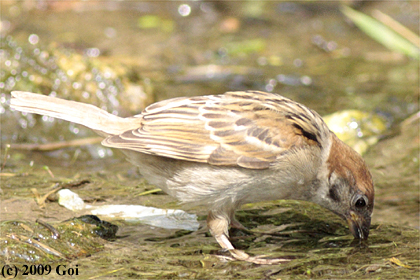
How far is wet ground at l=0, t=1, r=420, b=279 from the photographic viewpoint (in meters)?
4.05

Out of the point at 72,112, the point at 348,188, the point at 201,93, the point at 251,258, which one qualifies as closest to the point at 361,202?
the point at 348,188

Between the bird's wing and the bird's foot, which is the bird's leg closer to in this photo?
the bird's foot

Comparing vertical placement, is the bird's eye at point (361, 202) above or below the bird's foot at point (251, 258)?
above

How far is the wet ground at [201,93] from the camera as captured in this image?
4.05 m

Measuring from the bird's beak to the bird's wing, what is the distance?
0.66 m

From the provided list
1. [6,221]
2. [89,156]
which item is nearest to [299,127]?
[6,221]

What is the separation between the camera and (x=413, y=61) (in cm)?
925

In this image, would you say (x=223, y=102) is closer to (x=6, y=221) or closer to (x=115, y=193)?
(x=115, y=193)

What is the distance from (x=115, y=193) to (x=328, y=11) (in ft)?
25.4

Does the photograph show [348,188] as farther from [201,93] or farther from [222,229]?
[201,93]

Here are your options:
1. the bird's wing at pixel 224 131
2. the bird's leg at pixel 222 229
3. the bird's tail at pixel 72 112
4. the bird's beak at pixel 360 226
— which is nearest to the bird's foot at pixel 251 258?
the bird's leg at pixel 222 229

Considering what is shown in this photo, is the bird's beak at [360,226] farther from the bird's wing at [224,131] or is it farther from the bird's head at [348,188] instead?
the bird's wing at [224,131]

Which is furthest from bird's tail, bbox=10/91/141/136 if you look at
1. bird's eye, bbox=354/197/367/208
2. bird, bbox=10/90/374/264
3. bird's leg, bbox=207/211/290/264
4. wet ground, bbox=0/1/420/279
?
bird's eye, bbox=354/197/367/208

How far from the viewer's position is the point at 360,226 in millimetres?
4461
